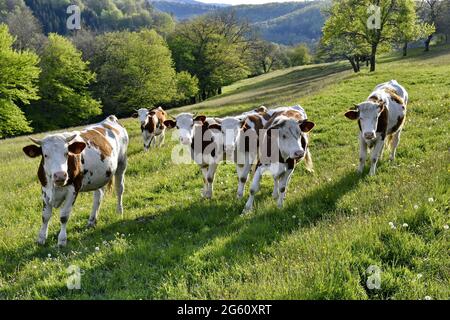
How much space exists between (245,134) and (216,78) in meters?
62.5

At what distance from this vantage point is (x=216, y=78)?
72.1m

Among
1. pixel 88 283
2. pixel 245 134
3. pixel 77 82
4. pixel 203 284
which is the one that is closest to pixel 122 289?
pixel 88 283

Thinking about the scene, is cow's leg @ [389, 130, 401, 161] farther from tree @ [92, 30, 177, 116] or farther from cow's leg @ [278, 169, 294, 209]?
tree @ [92, 30, 177, 116]

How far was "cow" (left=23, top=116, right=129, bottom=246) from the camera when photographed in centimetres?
771

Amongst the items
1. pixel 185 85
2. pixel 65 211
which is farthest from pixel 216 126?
pixel 185 85

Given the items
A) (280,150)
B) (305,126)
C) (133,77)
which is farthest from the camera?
(133,77)

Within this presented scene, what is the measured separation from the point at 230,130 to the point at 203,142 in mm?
1047

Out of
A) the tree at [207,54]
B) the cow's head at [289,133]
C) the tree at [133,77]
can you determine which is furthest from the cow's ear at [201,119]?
the tree at [207,54]

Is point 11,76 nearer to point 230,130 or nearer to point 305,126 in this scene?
point 230,130

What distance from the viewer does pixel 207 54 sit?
73.4 m

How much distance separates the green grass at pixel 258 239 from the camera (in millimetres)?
5489

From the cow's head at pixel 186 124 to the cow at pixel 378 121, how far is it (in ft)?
13.7

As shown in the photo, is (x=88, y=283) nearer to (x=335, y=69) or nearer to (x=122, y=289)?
(x=122, y=289)

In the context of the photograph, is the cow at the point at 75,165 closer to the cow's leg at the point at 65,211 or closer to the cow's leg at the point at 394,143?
the cow's leg at the point at 65,211
